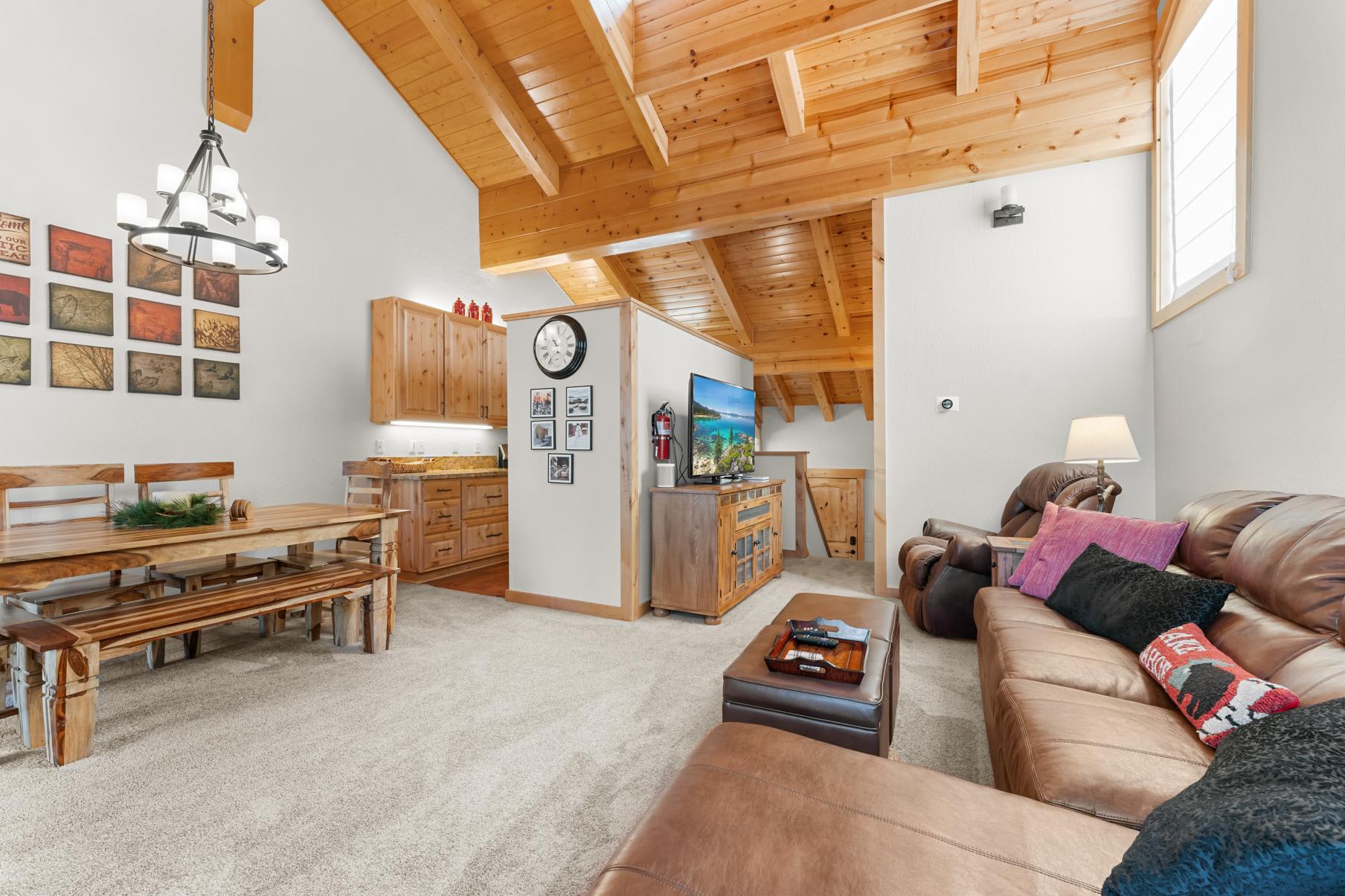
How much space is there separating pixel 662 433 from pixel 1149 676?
2.77 meters

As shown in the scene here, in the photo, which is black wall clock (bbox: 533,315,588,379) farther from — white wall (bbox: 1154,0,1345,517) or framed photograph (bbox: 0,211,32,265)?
white wall (bbox: 1154,0,1345,517)

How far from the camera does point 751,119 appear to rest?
4.47 meters

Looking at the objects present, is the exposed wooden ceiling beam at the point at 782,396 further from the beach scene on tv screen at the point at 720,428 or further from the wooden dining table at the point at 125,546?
the wooden dining table at the point at 125,546

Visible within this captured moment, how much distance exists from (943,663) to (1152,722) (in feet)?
5.09

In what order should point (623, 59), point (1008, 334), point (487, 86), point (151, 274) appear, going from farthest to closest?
point (487, 86)
point (623, 59)
point (1008, 334)
point (151, 274)

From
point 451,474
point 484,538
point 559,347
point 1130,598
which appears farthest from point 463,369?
point 1130,598

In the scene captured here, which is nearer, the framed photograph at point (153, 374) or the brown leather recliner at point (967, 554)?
the brown leather recliner at point (967, 554)

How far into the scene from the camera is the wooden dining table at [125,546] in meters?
1.89

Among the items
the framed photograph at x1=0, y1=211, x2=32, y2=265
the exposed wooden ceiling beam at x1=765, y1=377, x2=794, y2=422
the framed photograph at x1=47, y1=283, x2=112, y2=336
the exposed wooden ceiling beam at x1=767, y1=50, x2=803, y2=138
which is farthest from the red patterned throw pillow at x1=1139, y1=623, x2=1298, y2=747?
the exposed wooden ceiling beam at x1=765, y1=377, x2=794, y2=422

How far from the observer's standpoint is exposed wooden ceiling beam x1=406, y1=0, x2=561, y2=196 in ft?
14.0

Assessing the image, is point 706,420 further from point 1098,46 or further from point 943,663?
point 1098,46

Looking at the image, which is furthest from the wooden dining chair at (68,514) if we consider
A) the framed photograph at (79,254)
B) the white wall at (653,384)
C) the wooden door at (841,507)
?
the wooden door at (841,507)

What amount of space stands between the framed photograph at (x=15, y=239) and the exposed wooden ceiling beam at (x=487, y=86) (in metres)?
2.85

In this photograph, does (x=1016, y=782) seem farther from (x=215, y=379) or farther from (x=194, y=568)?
(x=215, y=379)
